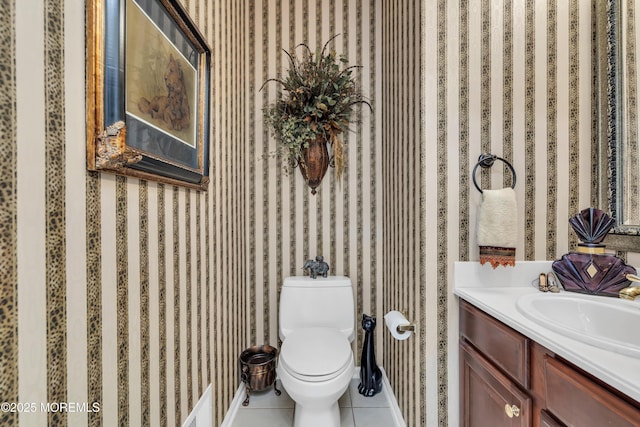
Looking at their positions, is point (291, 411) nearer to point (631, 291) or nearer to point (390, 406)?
point (390, 406)

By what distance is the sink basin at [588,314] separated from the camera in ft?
3.15

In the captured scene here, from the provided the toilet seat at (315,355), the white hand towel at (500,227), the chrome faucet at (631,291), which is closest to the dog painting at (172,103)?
the toilet seat at (315,355)

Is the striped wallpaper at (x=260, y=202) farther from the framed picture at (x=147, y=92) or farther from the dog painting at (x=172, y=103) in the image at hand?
the dog painting at (x=172, y=103)

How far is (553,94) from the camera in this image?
1.33 m

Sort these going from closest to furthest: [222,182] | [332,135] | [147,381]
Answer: [147,381]
[222,182]
[332,135]

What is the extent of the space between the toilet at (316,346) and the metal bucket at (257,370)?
230mm

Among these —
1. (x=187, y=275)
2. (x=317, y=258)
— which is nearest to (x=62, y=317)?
(x=187, y=275)

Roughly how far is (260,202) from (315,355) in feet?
3.53

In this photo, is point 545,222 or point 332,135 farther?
point 332,135

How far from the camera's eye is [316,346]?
1538 millimetres

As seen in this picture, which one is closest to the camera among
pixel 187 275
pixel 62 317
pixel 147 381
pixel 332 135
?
pixel 62 317

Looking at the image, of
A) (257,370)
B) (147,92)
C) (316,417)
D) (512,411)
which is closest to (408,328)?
(512,411)

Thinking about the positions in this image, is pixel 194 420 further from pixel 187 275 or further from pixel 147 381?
pixel 187 275

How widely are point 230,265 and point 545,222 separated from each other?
1596mm
